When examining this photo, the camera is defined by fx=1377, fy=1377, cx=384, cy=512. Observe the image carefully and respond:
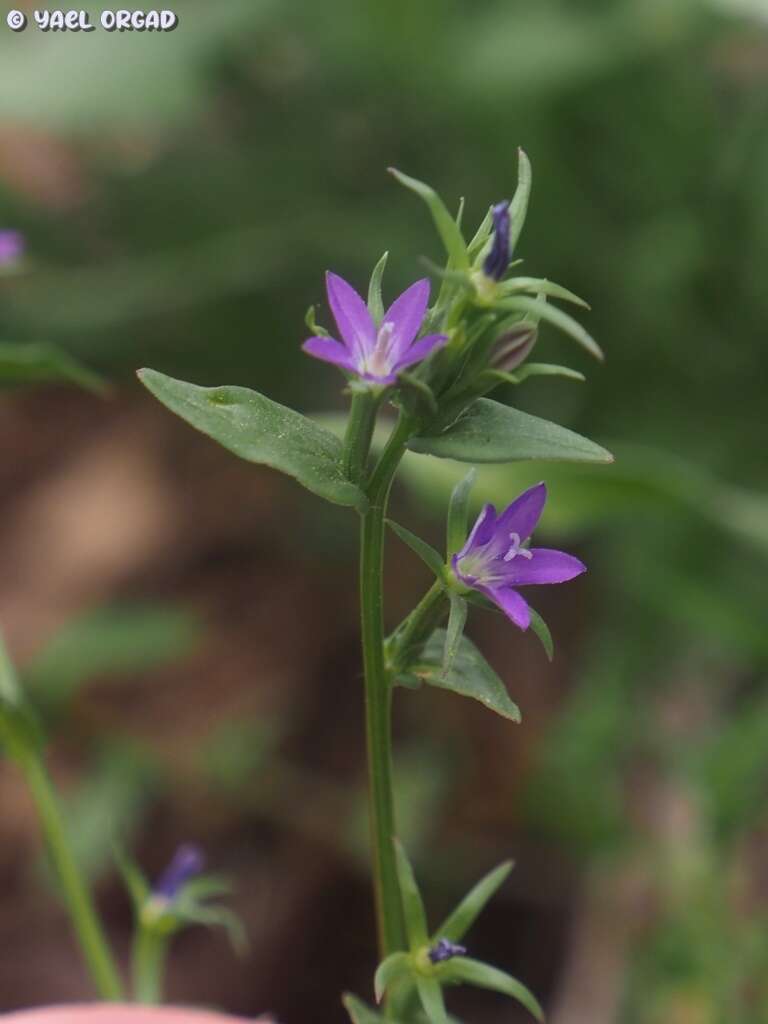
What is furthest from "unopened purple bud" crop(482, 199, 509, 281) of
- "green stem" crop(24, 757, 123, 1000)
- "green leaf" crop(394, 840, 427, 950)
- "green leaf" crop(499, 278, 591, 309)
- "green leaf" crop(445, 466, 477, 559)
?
"green stem" crop(24, 757, 123, 1000)

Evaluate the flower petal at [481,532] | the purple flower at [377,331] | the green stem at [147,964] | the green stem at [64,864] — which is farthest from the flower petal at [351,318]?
the green stem at [147,964]

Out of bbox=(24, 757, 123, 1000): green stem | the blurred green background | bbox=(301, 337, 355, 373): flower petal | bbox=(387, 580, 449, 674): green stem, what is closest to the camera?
bbox=(301, 337, 355, 373): flower petal

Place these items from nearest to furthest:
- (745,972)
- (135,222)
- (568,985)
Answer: (745,972), (568,985), (135,222)

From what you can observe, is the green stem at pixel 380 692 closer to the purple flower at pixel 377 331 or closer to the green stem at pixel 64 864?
the purple flower at pixel 377 331


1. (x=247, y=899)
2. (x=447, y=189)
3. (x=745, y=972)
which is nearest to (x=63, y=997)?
(x=247, y=899)

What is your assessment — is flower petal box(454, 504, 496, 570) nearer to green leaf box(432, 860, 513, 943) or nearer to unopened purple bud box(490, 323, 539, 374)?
unopened purple bud box(490, 323, 539, 374)

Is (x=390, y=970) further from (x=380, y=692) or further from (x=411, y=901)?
(x=380, y=692)

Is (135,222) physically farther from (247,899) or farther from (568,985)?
(568,985)
